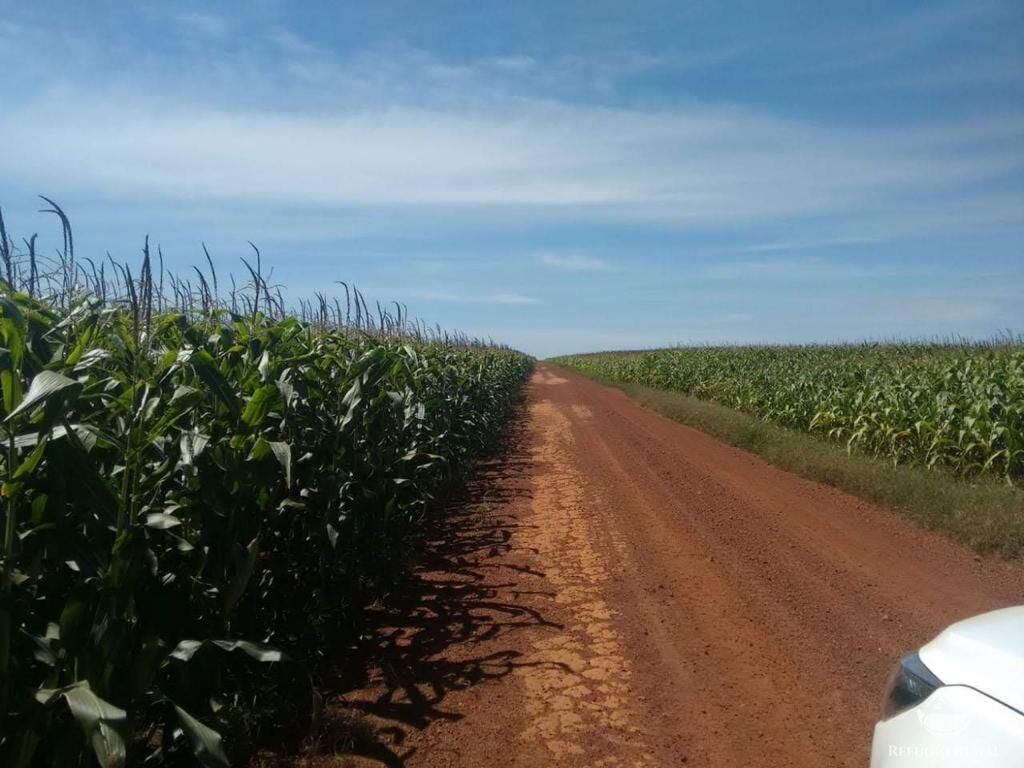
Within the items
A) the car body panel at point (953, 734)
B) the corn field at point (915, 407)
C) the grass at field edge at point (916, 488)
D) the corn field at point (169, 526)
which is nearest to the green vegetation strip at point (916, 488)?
the grass at field edge at point (916, 488)

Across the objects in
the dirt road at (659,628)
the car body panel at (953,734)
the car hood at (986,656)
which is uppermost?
the car hood at (986,656)

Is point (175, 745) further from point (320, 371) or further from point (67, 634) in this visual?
point (320, 371)

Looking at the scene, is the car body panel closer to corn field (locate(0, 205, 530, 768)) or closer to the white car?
the white car

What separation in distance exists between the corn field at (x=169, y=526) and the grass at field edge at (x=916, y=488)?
6198 millimetres

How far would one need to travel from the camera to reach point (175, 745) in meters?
3.77

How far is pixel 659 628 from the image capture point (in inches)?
234

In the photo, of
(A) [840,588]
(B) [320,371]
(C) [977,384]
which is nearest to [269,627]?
(B) [320,371]

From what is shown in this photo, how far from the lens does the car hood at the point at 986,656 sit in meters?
2.14

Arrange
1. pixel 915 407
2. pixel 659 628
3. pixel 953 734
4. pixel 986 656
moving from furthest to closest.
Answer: pixel 915 407
pixel 659 628
pixel 986 656
pixel 953 734

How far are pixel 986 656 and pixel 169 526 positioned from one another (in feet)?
9.69

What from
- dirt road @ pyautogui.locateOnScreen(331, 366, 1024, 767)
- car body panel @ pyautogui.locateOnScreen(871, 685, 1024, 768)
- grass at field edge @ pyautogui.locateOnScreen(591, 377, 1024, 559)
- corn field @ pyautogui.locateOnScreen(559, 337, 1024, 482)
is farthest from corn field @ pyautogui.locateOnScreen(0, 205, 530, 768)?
corn field @ pyautogui.locateOnScreen(559, 337, 1024, 482)

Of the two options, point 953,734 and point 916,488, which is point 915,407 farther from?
point 953,734

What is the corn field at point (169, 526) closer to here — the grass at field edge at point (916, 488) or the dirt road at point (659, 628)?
the dirt road at point (659, 628)

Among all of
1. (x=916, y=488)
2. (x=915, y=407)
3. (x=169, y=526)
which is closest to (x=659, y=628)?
(x=169, y=526)
